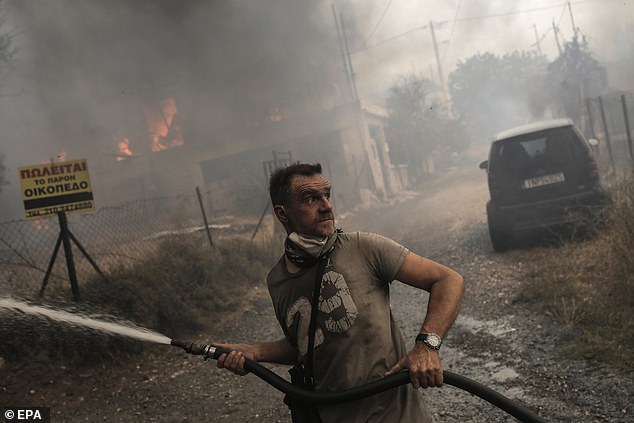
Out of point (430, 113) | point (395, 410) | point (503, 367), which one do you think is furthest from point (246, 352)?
point (430, 113)

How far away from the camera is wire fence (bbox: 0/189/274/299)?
23.6 feet

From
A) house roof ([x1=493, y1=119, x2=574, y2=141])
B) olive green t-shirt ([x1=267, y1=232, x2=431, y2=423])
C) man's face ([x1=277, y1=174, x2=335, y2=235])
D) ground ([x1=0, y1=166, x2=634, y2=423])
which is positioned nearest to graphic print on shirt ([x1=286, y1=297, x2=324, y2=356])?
olive green t-shirt ([x1=267, y1=232, x2=431, y2=423])

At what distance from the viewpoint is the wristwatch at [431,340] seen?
153 cm

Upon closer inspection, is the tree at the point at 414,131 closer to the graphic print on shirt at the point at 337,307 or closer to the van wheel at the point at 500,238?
the van wheel at the point at 500,238

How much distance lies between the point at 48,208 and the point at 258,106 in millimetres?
19911

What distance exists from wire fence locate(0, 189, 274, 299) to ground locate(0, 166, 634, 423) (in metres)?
1.54

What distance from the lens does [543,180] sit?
249 inches

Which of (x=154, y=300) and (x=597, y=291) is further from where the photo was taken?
(x=154, y=300)

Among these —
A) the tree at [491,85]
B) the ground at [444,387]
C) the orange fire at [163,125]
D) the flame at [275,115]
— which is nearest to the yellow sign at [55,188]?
the ground at [444,387]

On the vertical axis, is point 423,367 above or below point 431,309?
A: below

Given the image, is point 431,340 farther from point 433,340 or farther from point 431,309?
point 431,309

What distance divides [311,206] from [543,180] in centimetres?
542

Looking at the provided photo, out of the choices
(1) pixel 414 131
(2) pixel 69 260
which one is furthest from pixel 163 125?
(2) pixel 69 260

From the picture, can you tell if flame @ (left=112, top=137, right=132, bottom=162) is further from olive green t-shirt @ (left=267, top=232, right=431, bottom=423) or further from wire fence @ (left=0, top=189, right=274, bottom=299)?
olive green t-shirt @ (left=267, top=232, right=431, bottom=423)
